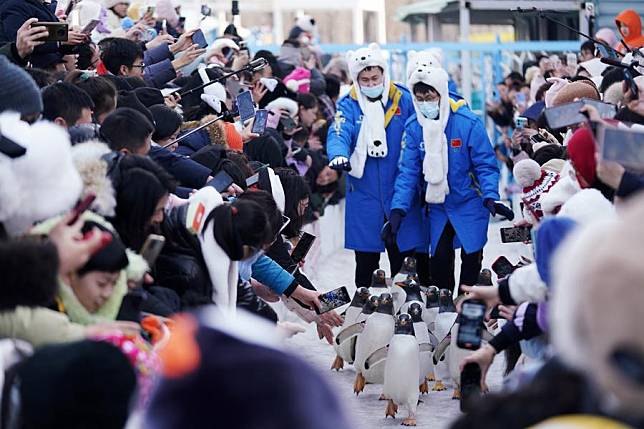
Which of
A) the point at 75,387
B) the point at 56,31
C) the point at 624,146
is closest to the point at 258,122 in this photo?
the point at 56,31

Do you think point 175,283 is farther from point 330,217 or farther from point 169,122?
point 330,217

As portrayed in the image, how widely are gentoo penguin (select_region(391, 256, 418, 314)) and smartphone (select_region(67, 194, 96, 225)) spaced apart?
331 cm

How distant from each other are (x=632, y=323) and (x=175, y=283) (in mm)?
3180

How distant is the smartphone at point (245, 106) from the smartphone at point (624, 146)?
15.0 ft

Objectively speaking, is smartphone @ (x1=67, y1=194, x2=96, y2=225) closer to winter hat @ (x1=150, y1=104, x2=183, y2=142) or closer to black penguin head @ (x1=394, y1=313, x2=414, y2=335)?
winter hat @ (x1=150, y1=104, x2=183, y2=142)

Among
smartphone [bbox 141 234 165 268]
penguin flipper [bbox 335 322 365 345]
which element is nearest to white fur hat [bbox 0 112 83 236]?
smartphone [bbox 141 234 165 268]

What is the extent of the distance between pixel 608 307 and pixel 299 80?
37.1ft

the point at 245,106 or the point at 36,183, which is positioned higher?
the point at 36,183

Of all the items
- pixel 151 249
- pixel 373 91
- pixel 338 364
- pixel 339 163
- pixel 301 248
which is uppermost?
pixel 151 249

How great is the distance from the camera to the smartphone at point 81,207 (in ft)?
14.0

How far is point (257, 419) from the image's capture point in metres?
2.26

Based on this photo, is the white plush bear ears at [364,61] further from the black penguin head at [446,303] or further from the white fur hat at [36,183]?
the white fur hat at [36,183]

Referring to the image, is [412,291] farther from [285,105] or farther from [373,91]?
[285,105]

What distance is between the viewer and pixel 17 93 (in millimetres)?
5352
